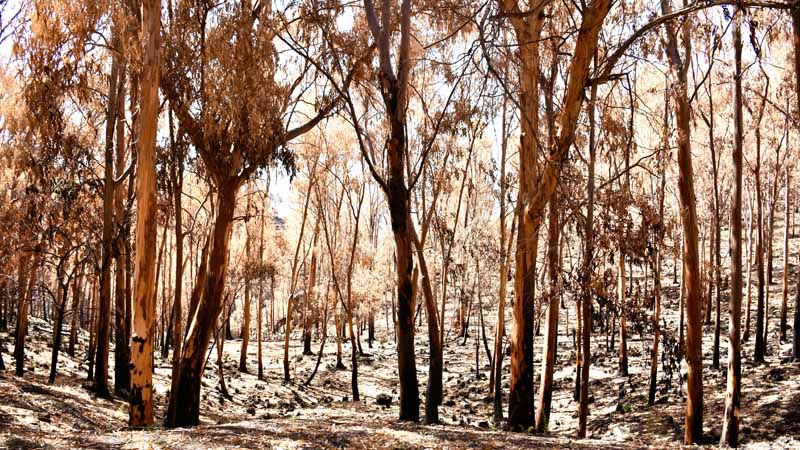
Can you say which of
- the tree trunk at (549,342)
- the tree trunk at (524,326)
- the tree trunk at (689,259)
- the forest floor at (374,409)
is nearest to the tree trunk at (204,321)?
the forest floor at (374,409)

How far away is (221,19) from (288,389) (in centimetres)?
1306

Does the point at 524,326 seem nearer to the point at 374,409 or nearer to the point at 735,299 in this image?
the point at 735,299

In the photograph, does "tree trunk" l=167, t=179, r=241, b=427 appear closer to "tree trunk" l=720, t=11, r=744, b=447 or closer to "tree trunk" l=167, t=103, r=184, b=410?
"tree trunk" l=167, t=103, r=184, b=410

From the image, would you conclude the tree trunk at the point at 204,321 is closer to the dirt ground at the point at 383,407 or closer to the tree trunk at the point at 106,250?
the dirt ground at the point at 383,407

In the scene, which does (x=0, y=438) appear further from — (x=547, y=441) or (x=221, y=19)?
(x=221, y=19)

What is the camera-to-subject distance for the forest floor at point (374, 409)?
6.43 metres

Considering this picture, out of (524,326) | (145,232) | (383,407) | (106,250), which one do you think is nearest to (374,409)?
(383,407)

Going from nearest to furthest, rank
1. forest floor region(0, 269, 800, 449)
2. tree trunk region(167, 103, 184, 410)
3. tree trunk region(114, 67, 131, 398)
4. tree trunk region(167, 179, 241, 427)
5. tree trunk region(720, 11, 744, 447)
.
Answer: forest floor region(0, 269, 800, 449)
tree trunk region(720, 11, 744, 447)
tree trunk region(167, 179, 241, 427)
tree trunk region(167, 103, 184, 410)
tree trunk region(114, 67, 131, 398)

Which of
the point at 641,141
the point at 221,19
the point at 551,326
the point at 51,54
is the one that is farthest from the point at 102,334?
the point at 641,141

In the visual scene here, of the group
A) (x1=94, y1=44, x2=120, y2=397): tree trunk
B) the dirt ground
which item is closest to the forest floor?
the dirt ground

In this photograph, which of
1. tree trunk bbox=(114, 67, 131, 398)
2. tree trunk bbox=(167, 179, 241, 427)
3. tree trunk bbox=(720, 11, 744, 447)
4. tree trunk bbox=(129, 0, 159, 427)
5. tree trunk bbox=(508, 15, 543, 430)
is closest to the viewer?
tree trunk bbox=(129, 0, 159, 427)

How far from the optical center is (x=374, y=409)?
1602 cm

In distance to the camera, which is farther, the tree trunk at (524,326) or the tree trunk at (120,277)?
the tree trunk at (120,277)

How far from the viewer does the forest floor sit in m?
6.43
